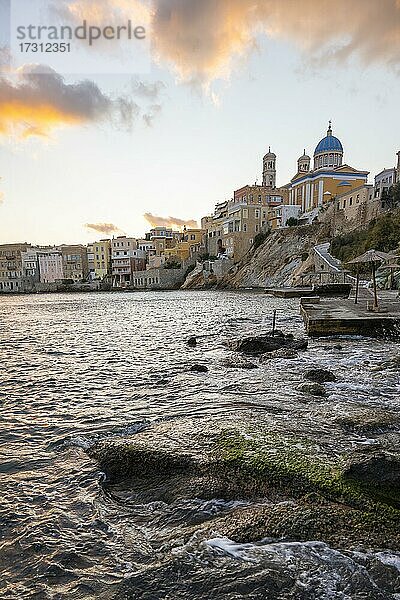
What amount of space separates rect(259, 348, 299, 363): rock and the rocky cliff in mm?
52979

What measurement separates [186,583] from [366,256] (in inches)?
673

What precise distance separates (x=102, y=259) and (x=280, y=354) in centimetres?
10946

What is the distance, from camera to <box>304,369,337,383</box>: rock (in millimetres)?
9461

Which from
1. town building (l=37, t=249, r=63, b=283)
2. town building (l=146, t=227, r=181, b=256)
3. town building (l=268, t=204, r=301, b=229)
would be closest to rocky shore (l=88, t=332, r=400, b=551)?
town building (l=268, t=204, r=301, b=229)

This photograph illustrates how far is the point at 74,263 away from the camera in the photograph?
115 meters

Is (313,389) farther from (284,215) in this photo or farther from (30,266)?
(30,266)

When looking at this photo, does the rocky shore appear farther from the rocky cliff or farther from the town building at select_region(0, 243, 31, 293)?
the town building at select_region(0, 243, 31, 293)

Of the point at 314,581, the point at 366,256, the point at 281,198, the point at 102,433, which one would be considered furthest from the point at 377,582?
the point at 281,198

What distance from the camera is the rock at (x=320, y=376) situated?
31.0ft

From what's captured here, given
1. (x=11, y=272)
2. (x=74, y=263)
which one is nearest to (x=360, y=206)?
(x=74, y=263)

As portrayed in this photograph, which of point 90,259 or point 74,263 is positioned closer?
point 74,263

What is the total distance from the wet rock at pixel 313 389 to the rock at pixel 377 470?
12.2 ft

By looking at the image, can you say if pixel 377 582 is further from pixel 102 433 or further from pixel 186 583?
pixel 102 433

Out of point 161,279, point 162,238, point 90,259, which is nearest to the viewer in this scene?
point 161,279
